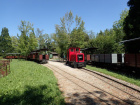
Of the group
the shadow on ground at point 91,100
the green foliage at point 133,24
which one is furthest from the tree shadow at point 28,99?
the green foliage at point 133,24

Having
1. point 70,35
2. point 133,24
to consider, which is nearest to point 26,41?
point 70,35

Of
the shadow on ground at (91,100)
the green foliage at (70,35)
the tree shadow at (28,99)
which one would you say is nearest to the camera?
the tree shadow at (28,99)

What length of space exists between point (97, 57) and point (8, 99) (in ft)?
44.7

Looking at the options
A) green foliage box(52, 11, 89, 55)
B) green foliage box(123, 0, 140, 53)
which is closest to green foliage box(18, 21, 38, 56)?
green foliage box(52, 11, 89, 55)

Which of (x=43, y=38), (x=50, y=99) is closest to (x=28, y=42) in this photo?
(x=50, y=99)

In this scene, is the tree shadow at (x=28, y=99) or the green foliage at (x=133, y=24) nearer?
the tree shadow at (x=28, y=99)

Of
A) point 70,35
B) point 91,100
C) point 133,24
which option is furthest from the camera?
point 70,35

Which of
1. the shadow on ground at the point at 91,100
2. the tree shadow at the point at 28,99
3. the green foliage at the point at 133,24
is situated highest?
the green foliage at the point at 133,24

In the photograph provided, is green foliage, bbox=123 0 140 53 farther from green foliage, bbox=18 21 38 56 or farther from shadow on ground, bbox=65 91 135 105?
green foliage, bbox=18 21 38 56

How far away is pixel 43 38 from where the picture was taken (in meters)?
60.5

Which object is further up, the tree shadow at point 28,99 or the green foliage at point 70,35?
the green foliage at point 70,35

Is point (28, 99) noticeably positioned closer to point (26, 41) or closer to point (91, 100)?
point (91, 100)

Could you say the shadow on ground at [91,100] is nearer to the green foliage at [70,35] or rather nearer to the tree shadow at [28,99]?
the tree shadow at [28,99]

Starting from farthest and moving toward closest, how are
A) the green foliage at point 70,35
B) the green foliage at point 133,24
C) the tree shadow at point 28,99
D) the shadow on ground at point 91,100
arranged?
the green foliage at point 70,35 → the green foliage at point 133,24 → the shadow on ground at point 91,100 → the tree shadow at point 28,99
